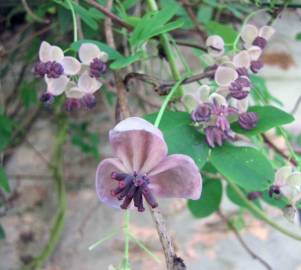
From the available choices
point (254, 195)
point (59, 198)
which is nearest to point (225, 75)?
point (254, 195)

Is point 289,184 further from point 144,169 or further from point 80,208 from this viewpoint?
point 80,208

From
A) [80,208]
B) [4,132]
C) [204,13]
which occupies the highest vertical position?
[204,13]

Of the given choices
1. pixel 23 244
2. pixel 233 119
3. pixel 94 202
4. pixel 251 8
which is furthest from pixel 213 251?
pixel 233 119

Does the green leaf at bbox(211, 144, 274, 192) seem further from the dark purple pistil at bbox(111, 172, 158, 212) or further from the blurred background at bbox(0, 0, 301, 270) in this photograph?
the blurred background at bbox(0, 0, 301, 270)

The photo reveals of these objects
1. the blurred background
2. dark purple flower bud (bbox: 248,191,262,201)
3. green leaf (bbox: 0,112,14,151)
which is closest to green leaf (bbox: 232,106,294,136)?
dark purple flower bud (bbox: 248,191,262,201)

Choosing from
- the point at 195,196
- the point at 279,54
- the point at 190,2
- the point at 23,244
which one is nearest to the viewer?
the point at 195,196

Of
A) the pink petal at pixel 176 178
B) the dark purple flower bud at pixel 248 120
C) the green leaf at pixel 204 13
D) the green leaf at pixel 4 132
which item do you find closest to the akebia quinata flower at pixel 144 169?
the pink petal at pixel 176 178

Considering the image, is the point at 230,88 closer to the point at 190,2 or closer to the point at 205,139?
the point at 205,139
